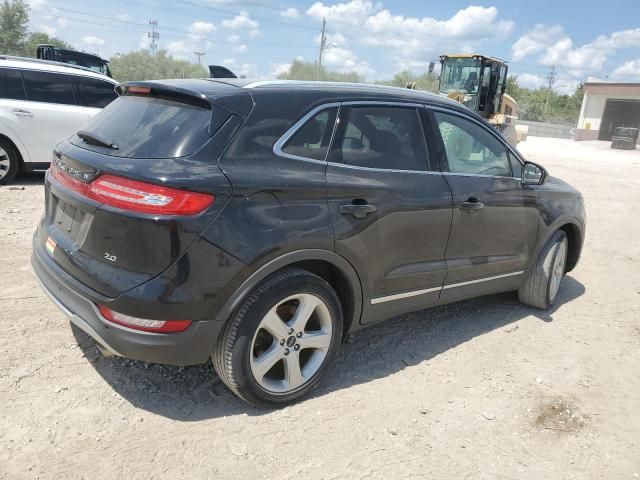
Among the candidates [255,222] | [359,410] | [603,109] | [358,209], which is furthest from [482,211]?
[603,109]

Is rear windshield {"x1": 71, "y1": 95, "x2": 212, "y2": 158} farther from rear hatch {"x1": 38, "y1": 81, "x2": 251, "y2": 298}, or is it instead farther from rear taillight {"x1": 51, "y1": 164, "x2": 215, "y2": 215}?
rear taillight {"x1": 51, "y1": 164, "x2": 215, "y2": 215}

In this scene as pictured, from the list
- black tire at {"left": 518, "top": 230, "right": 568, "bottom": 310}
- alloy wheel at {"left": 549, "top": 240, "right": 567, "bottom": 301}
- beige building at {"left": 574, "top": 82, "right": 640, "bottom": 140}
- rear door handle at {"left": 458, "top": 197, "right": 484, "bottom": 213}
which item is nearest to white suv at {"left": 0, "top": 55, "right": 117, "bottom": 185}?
rear door handle at {"left": 458, "top": 197, "right": 484, "bottom": 213}

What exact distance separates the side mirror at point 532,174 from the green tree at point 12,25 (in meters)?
61.7

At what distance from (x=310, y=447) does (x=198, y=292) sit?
101 cm

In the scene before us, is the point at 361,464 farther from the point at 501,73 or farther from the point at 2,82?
the point at 501,73

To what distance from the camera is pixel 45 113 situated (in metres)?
7.68

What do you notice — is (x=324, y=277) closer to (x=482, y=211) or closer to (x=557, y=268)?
(x=482, y=211)

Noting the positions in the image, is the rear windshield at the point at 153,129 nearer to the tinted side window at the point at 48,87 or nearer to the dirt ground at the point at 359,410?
the dirt ground at the point at 359,410

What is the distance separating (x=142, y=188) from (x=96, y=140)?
0.67 m

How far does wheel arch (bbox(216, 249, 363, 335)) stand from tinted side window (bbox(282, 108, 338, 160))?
55 centimetres

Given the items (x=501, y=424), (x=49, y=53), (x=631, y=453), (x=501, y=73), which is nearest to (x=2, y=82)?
(x=501, y=424)

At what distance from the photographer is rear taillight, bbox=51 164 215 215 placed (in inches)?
94.5

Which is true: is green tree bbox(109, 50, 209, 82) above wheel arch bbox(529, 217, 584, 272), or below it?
above

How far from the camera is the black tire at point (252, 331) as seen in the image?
2666 mm
